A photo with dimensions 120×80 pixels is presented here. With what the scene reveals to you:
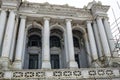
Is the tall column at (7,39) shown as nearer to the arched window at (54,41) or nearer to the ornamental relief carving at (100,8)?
the arched window at (54,41)

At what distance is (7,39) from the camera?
17.5 m

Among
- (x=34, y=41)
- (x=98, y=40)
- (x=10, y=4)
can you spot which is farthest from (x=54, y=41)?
(x=10, y=4)

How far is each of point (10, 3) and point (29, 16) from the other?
2.45 meters

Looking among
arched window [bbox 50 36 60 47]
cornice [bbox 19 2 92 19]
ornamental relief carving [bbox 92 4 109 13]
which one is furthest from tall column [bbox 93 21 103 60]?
arched window [bbox 50 36 60 47]

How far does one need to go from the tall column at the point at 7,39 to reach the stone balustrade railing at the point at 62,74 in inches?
46.9

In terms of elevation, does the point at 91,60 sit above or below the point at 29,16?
below

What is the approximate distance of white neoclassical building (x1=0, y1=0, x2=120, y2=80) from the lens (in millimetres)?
16217

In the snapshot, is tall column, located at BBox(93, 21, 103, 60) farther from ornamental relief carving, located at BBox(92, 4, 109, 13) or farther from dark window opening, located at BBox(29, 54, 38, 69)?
dark window opening, located at BBox(29, 54, 38, 69)

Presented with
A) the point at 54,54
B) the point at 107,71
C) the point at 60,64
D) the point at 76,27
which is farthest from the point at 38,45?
the point at 107,71

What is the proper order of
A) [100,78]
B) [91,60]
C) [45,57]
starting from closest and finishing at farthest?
[100,78] < [45,57] < [91,60]

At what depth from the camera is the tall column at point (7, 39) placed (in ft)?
53.7

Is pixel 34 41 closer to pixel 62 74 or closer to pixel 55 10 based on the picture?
pixel 55 10

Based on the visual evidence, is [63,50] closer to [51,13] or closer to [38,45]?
[38,45]

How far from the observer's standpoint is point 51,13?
21.6m
